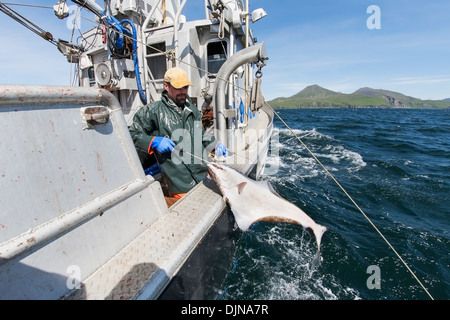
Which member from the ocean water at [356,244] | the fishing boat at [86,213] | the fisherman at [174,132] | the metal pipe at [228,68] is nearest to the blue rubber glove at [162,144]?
the fisherman at [174,132]

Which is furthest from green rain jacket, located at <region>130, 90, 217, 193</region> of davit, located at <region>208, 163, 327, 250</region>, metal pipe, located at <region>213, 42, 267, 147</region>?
metal pipe, located at <region>213, 42, 267, 147</region>

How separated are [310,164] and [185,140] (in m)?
7.25

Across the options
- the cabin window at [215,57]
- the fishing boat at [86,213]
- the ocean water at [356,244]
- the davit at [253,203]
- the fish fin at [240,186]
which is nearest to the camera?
the fishing boat at [86,213]

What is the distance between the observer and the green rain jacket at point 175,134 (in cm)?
321

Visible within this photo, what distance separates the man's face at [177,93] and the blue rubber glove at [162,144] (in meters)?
0.66

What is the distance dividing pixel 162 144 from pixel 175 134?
0.35 meters

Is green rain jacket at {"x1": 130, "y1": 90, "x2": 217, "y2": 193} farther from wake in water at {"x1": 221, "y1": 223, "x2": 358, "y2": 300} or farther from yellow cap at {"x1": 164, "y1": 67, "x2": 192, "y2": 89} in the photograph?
wake in water at {"x1": 221, "y1": 223, "x2": 358, "y2": 300}

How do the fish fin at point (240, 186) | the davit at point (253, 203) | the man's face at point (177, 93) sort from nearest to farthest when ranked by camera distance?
the davit at point (253, 203) → the fish fin at point (240, 186) → the man's face at point (177, 93)

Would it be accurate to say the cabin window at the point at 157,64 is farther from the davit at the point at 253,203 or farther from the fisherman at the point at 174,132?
the davit at the point at 253,203

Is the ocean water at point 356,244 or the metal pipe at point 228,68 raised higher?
the metal pipe at point 228,68

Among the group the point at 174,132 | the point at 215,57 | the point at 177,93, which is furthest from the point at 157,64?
the point at 174,132

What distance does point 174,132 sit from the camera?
3.24 metres

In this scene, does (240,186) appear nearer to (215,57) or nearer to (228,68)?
(228,68)

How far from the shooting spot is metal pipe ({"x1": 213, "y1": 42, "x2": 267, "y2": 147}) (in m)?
3.87
